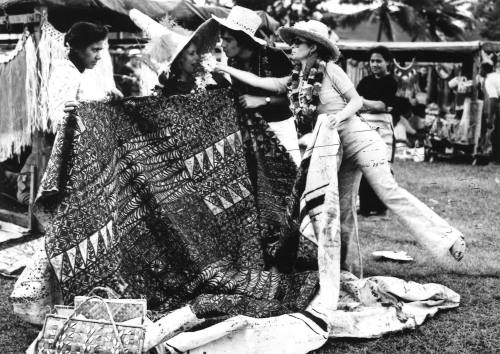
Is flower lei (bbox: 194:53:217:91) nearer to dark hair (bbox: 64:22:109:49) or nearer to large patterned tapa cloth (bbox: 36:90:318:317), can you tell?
large patterned tapa cloth (bbox: 36:90:318:317)

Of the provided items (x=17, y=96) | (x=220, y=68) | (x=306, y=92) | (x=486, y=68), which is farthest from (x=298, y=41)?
(x=486, y=68)

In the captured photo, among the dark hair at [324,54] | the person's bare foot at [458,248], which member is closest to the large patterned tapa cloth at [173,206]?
the dark hair at [324,54]

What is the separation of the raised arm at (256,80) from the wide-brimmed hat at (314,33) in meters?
0.38

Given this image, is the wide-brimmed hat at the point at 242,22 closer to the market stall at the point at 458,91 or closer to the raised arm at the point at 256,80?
the raised arm at the point at 256,80

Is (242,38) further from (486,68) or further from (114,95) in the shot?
(486,68)

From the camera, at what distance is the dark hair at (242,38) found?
469 cm

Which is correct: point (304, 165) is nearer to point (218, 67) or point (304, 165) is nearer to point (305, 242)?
point (305, 242)

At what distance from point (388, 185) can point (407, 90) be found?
1478cm

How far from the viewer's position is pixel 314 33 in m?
4.34

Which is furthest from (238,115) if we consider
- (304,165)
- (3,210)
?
(3,210)

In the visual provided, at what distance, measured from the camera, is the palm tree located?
110ft

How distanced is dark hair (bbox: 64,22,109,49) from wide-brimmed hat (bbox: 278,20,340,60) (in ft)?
4.81

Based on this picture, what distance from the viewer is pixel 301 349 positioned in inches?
137

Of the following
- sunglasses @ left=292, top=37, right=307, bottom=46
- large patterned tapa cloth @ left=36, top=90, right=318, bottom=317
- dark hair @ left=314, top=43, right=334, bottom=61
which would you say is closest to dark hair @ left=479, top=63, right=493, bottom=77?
dark hair @ left=314, top=43, right=334, bottom=61
